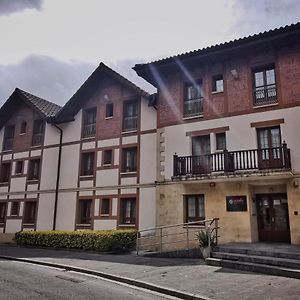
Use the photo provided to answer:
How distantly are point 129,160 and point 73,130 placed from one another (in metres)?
5.15

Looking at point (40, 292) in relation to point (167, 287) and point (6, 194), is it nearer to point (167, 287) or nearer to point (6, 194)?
point (167, 287)

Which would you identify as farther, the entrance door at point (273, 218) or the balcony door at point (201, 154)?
the balcony door at point (201, 154)

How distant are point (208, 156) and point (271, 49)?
Result: 5784 mm

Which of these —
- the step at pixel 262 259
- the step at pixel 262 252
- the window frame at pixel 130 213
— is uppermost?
the window frame at pixel 130 213

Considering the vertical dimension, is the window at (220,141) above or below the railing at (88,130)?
below

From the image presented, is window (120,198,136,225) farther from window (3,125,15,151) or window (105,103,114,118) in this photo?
window (3,125,15,151)

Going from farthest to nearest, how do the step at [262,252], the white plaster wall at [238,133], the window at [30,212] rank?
the window at [30,212] < the white plaster wall at [238,133] < the step at [262,252]

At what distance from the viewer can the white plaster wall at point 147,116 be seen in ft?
61.1

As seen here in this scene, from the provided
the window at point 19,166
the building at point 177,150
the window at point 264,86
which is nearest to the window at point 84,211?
the building at point 177,150

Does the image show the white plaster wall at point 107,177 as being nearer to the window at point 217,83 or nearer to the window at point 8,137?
the window at point 217,83

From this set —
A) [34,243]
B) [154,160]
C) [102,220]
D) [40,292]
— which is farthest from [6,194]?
[40,292]

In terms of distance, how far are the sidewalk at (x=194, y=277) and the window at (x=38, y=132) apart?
11.5m

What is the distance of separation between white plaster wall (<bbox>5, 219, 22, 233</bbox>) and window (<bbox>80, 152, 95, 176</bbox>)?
6131 millimetres

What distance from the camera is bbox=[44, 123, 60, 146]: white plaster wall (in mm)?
22594
